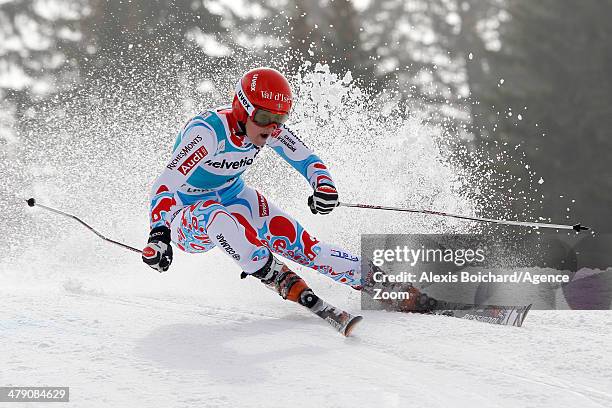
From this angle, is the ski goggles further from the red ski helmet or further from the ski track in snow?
the ski track in snow

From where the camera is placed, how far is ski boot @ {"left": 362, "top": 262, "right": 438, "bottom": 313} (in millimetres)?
4262

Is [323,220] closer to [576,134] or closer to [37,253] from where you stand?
[37,253]

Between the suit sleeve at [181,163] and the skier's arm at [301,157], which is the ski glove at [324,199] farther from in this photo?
the suit sleeve at [181,163]

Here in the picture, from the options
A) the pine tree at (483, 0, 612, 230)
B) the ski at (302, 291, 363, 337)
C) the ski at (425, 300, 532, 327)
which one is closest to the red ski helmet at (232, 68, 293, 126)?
the ski at (302, 291, 363, 337)

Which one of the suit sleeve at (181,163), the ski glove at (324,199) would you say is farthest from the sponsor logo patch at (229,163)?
the ski glove at (324,199)

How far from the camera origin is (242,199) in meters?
4.46

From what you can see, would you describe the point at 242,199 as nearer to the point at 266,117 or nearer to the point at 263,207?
the point at 263,207

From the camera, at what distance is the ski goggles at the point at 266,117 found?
13.1ft

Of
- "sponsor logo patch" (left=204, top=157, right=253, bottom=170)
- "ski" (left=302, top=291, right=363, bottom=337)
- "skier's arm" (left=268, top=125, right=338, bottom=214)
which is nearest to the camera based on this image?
"ski" (left=302, top=291, right=363, bottom=337)

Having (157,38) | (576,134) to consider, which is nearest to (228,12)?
(157,38)

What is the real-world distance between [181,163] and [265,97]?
0.58 metres

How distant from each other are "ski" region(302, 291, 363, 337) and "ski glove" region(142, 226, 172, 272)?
0.73m

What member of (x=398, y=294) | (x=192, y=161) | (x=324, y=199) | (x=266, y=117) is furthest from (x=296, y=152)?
(x=398, y=294)

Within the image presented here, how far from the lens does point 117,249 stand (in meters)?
6.86
